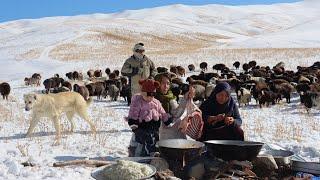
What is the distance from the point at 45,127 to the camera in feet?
41.0

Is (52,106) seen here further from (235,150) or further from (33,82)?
(33,82)

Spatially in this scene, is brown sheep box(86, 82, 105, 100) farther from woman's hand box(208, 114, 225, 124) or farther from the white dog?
woman's hand box(208, 114, 225, 124)

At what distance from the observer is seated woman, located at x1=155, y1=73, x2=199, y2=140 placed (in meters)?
8.75

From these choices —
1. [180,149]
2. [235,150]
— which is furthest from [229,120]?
[180,149]

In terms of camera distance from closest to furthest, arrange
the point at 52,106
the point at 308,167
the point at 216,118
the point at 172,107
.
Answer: the point at 308,167, the point at 216,118, the point at 172,107, the point at 52,106

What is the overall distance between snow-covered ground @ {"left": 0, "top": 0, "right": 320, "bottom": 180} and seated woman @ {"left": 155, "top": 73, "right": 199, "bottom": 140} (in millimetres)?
1095

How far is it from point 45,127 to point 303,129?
6195mm

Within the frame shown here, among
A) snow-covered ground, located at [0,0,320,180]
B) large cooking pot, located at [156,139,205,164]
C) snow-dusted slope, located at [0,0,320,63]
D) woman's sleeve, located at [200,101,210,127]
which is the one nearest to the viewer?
large cooking pot, located at [156,139,205,164]

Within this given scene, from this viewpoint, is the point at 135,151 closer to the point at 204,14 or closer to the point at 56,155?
the point at 56,155

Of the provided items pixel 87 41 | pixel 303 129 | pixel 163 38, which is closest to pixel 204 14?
pixel 163 38

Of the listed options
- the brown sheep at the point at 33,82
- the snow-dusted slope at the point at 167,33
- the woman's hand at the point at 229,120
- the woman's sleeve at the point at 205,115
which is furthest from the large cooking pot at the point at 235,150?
the snow-dusted slope at the point at 167,33

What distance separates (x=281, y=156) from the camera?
8258 millimetres

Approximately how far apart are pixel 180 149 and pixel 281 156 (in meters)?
1.76

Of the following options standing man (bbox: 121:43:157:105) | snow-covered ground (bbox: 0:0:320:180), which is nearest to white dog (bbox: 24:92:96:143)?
snow-covered ground (bbox: 0:0:320:180)
